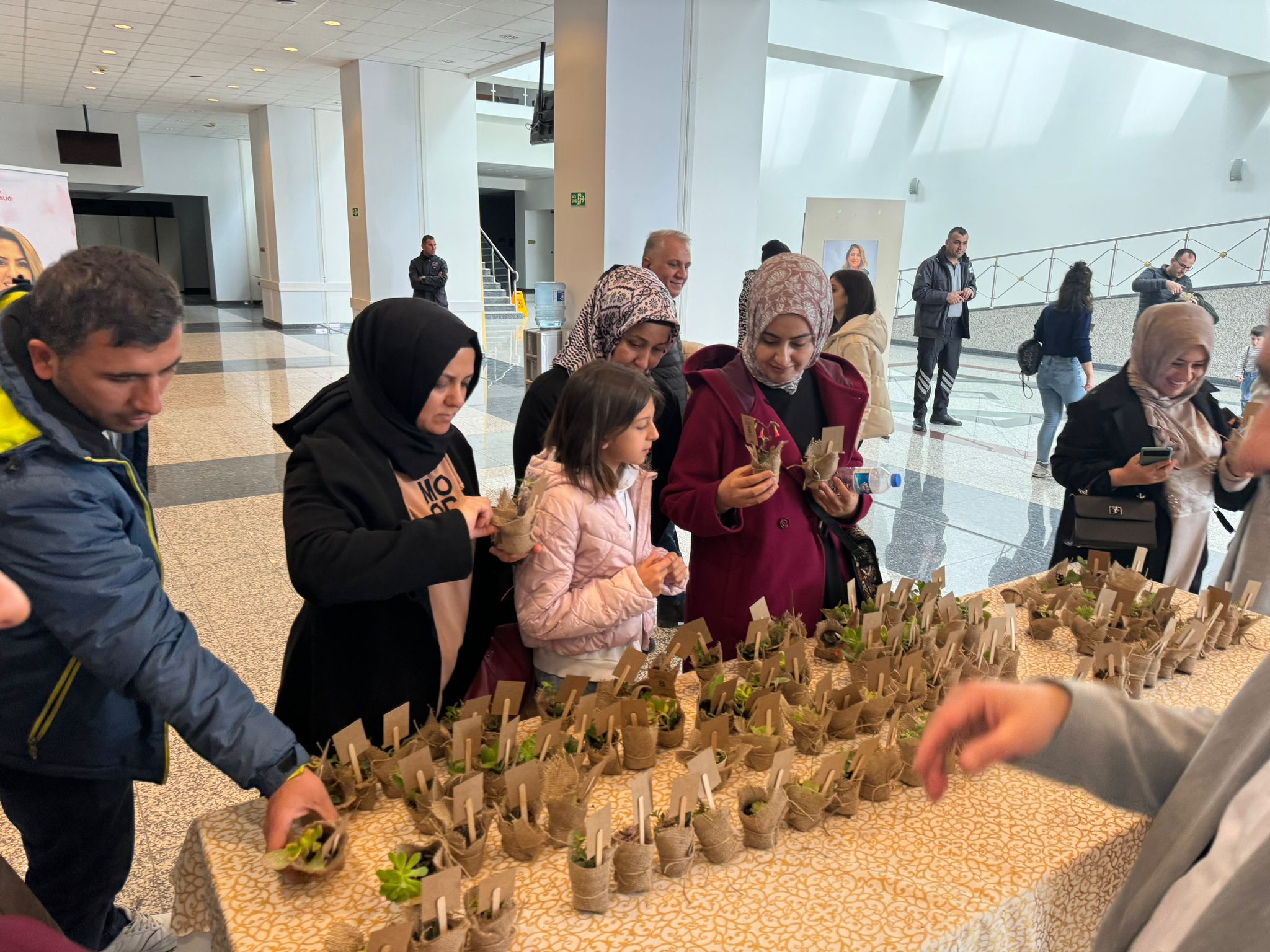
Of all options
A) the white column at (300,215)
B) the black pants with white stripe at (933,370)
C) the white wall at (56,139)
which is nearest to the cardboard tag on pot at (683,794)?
the black pants with white stripe at (933,370)

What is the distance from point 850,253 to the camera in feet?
21.1

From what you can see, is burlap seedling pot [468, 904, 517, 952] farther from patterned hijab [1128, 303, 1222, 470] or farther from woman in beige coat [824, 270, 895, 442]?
woman in beige coat [824, 270, 895, 442]

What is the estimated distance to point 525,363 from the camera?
6.34 m

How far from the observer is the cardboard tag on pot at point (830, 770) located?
114 cm

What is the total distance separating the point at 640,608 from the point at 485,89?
15.3m

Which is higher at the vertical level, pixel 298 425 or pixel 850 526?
pixel 298 425

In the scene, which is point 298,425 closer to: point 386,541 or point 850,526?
point 386,541

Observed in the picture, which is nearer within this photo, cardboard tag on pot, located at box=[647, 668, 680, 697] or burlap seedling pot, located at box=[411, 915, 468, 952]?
burlap seedling pot, located at box=[411, 915, 468, 952]

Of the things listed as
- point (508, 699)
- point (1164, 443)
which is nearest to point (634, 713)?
point (508, 699)

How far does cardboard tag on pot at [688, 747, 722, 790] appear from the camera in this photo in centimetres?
106

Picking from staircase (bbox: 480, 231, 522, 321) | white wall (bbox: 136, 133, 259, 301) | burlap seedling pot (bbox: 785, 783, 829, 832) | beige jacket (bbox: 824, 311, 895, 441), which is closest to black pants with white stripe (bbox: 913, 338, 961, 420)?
beige jacket (bbox: 824, 311, 895, 441)

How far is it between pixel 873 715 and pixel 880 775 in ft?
0.56

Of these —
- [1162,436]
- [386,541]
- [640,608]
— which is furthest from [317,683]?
[1162,436]

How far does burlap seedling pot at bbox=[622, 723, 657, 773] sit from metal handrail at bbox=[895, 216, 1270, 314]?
8088 millimetres
